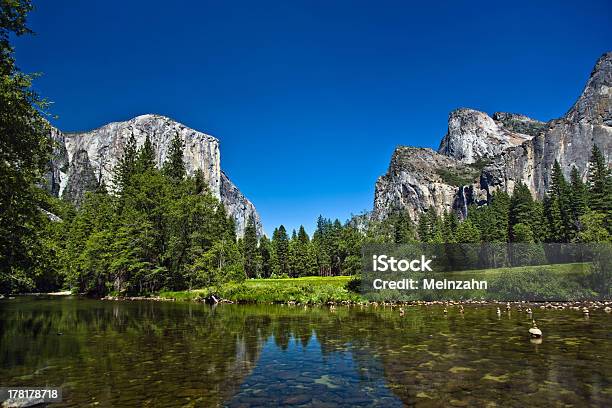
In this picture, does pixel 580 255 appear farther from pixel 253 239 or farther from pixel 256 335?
pixel 253 239

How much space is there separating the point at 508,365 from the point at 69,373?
1635 centimetres

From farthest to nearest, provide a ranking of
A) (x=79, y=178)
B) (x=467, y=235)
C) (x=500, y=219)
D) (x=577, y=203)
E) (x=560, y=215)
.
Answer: (x=79, y=178), (x=500, y=219), (x=467, y=235), (x=560, y=215), (x=577, y=203)

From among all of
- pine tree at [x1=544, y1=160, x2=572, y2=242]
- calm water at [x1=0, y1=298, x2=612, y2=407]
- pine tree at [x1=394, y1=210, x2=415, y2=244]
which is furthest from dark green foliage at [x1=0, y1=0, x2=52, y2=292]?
pine tree at [x1=544, y1=160, x2=572, y2=242]

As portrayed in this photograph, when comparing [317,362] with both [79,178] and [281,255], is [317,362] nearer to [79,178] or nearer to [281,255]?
[281,255]

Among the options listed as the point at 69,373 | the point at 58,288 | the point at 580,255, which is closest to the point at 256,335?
the point at 69,373

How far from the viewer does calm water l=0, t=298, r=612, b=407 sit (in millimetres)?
11992

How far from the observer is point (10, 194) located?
1788 cm

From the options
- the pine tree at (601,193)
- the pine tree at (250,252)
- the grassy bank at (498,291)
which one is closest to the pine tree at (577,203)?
the pine tree at (601,193)

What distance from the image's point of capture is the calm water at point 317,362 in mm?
11992

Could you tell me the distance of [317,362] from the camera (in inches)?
664

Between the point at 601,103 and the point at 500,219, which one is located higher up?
the point at 601,103

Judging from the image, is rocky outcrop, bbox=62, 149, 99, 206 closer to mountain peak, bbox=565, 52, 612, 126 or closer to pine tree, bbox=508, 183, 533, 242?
pine tree, bbox=508, 183, 533, 242

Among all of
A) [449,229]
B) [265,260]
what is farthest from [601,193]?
[265,260]

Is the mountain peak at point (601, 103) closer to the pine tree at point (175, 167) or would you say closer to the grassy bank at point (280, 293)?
A: the pine tree at point (175, 167)
